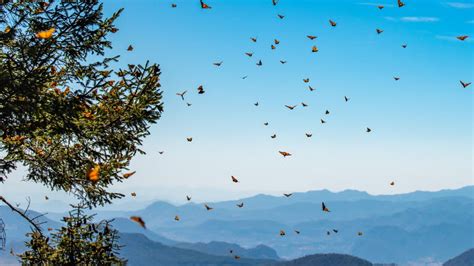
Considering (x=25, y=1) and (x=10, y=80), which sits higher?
(x=25, y=1)

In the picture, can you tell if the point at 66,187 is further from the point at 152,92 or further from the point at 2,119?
the point at 152,92

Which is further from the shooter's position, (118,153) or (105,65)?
(118,153)

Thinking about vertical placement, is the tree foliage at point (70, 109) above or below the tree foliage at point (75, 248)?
above

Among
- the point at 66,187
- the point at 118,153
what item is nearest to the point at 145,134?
the point at 118,153

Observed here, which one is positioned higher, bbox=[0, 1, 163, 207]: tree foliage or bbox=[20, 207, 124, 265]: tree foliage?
bbox=[0, 1, 163, 207]: tree foliage

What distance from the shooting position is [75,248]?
1227cm

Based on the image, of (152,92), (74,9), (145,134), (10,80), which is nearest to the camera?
(10,80)

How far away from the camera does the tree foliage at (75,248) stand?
1210 centimetres

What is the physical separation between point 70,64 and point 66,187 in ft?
12.1

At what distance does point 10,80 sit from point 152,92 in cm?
355

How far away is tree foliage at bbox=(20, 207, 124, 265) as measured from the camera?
12102mm

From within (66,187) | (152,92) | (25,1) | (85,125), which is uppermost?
(25,1)

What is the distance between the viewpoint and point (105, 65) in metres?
12.4

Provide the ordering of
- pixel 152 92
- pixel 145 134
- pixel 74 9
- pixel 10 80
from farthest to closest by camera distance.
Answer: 1. pixel 145 134
2. pixel 152 92
3. pixel 74 9
4. pixel 10 80
